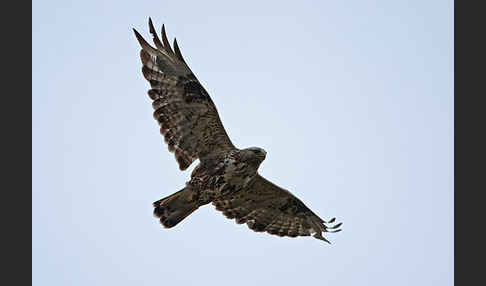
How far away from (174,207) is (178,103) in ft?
6.08

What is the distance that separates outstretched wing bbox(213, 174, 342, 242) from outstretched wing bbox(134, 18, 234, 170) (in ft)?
3.95

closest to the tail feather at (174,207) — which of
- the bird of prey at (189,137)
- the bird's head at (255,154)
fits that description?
the bird of prey at (189,137)

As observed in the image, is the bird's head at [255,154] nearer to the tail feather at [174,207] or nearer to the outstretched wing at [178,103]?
the outstretched wing at [178,103]

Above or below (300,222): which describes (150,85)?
above

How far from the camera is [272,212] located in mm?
14188

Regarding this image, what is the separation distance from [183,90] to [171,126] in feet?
2.23

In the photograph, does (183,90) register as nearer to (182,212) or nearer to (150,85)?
(150,85)

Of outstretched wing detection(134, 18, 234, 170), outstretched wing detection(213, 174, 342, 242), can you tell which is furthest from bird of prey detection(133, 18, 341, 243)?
outstretched wing detection(213, 174, 342, 242)

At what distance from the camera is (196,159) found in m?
13.2

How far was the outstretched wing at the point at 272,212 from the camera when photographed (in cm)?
1381

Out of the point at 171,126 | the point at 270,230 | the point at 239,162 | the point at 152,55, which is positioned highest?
the point at 152,55

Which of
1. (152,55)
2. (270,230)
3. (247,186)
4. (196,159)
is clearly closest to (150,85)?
(152,55)

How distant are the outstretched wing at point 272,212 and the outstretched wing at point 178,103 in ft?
Result: 3.95

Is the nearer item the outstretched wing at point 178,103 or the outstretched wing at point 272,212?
the outstretched wing at point 178,103
